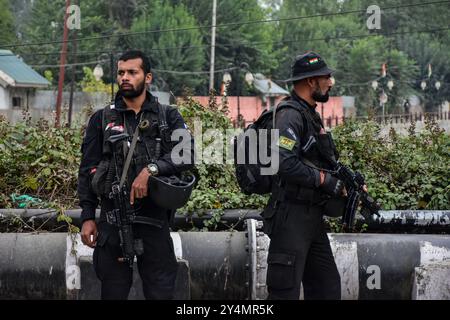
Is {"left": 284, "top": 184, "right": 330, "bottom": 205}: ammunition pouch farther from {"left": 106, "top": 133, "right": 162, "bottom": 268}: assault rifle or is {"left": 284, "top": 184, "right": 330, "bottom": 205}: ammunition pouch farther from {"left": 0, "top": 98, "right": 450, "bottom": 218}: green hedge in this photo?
{"left": 0, "top": 98, "right": 450, "bottom": 218}: green hedge

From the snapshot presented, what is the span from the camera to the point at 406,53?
74562mm

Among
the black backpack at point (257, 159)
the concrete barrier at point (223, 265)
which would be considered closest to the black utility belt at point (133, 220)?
the black backpack at point (257, 159)

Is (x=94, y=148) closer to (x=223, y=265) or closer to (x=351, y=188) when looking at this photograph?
(x=351, y=188)

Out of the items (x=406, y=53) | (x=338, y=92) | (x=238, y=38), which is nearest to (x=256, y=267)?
(x=238, y=38)

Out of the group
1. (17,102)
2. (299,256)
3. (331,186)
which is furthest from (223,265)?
(17,102)

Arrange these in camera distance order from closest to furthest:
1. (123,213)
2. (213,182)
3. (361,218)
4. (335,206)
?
(123,213) < (335,206) < (361,218) < (213,182)

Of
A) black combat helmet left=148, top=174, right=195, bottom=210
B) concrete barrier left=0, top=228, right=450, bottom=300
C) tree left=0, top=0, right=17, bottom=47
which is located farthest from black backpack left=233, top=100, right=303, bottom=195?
tree left=0, top=0, right=17, bottom=47

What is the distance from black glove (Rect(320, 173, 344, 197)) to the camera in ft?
16.0

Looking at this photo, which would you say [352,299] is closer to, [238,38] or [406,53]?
[238,38]

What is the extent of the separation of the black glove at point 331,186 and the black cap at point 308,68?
63 centimetres

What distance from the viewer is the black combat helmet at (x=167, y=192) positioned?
15.4 feet

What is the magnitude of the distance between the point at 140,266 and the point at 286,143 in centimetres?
112

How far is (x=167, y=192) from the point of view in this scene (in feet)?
15.5
